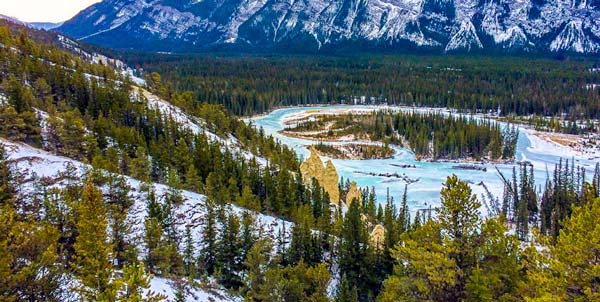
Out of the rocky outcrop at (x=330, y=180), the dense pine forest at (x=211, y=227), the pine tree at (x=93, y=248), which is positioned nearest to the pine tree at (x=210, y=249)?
the dense pine forest at (x=211, y=227)

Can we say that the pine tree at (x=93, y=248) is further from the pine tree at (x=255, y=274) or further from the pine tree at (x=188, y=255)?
the pine tree at (x=188, y=255)

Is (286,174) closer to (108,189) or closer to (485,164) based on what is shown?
(108,189)

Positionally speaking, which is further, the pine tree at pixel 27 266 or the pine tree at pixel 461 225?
the pine tree at pixel 461 225

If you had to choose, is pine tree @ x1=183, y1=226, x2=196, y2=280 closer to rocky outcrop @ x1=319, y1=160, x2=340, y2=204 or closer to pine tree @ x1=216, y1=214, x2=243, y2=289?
pine tree @ x1=216, y1=214, x2=243, y2=289

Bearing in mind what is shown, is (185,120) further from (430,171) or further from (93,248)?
(93,248)

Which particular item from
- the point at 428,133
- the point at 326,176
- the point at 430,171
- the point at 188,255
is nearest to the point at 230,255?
the point at 188,255

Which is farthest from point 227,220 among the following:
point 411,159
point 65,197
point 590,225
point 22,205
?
point 411,159
